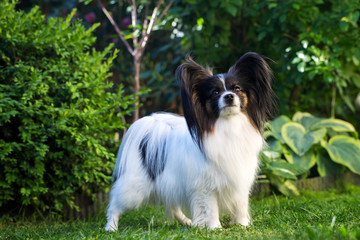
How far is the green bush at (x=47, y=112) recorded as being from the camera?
371cm

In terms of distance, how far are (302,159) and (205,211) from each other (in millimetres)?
2156

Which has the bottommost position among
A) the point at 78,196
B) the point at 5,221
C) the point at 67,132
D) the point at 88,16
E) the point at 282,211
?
the point at 282,211

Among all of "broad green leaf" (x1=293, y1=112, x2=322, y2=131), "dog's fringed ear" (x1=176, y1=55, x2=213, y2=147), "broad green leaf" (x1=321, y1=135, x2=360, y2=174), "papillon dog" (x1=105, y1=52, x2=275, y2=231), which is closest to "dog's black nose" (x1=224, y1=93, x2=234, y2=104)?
"papillon dog" (x1=105, y1=52, x2=275, y2=231)

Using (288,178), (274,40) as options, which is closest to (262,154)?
(288,178)

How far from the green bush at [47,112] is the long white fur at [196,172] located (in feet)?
2.17

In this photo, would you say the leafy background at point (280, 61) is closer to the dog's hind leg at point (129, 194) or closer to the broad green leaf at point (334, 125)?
the broad green leaf at point (334, 125)

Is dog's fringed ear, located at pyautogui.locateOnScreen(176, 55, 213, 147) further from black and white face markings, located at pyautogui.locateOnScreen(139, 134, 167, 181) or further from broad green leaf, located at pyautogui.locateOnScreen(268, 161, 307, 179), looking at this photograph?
broad green leaf, located at pyautogui.locateOnScreen(268, 161, 307, 179)

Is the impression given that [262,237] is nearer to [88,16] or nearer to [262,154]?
[262,154]

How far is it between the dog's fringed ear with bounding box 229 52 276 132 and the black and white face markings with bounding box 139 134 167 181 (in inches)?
28.6

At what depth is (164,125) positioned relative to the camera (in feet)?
11.3

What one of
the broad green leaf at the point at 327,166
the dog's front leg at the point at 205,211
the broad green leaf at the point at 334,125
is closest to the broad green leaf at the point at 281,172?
the broad green leaf at the point at 327,166

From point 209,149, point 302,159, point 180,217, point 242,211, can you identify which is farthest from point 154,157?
point 302,159

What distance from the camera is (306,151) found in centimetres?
484

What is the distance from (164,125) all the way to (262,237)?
4.38 ft
